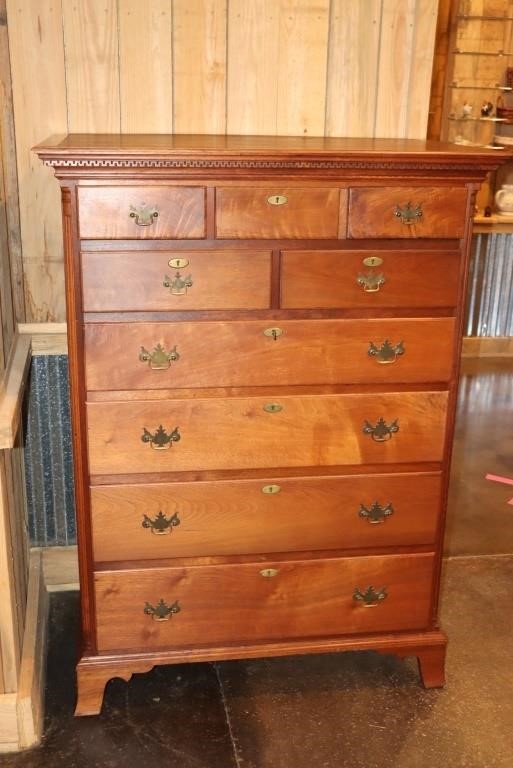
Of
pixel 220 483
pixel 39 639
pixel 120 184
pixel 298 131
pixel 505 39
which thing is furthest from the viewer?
pixel 505 39

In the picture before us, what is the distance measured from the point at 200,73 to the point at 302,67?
30 centimetres

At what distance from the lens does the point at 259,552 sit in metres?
2.15

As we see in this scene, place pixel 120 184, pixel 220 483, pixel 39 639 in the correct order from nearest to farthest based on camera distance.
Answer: pixel 120 184 < pixel 220 483 < pixel 39 639

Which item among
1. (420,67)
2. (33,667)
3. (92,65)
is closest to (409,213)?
(420,67)

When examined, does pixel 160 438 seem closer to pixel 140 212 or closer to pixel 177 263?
pixel 177 263

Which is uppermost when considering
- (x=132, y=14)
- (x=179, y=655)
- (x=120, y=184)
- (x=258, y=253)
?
(x=132, y=14)

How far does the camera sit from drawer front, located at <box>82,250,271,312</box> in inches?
74.5

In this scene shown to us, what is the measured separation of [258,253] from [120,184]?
0.34 metres

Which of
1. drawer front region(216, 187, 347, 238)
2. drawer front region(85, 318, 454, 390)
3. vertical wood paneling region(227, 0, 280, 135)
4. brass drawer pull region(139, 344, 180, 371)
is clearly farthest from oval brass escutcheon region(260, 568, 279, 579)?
vertical wood paneling region(227, 0, 280, 135)

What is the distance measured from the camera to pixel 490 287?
5.64 metres

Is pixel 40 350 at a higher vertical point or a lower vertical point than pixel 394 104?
lower

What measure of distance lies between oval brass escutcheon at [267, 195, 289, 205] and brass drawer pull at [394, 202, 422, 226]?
266 millimetres

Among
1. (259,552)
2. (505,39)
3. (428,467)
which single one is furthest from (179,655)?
(505,39)

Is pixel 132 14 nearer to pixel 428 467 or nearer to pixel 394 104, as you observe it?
pixel 394 104
